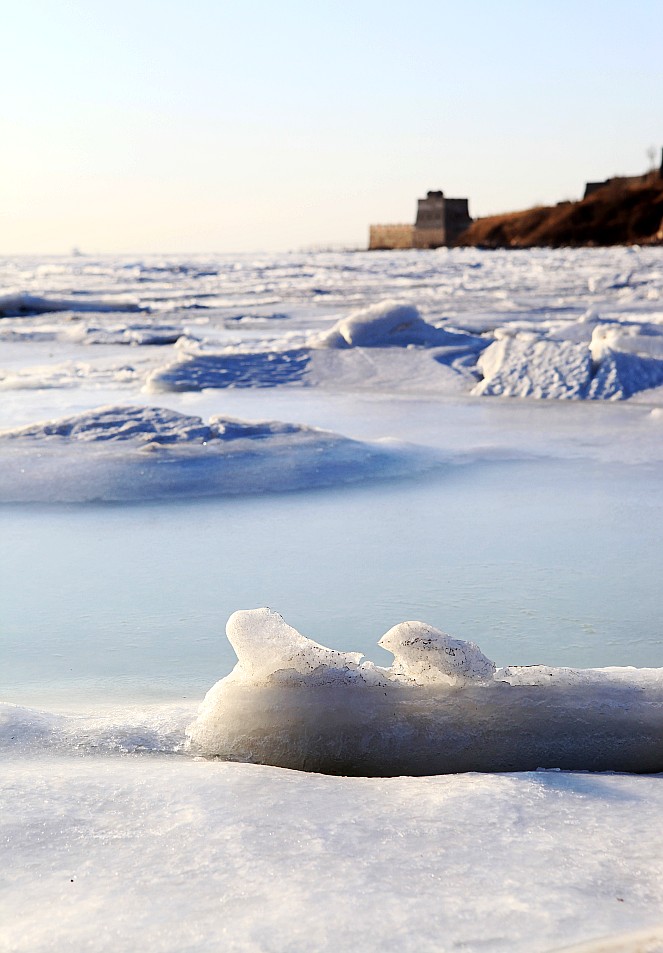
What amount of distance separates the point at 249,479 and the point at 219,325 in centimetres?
860

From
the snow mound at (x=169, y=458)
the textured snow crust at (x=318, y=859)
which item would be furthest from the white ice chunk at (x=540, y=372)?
the textured snow crust at (x=318, y=859)

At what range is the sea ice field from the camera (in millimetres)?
1087

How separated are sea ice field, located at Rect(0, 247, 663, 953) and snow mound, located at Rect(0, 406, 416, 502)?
17mm

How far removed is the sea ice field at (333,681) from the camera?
3.57 ft

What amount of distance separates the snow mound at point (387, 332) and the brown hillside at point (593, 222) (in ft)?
192

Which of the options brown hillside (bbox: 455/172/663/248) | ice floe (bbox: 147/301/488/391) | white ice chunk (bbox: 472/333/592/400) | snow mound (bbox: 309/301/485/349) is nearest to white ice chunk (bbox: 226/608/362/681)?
white ice chunk (bbox: 472/333/592/400)

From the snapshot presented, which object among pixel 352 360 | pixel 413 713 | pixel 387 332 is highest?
pixel 387 332

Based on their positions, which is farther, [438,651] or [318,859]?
[438,651]

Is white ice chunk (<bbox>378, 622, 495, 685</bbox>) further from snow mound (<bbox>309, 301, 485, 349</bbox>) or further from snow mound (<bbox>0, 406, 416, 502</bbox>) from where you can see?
snow mound (<bbox>309, 301, 485, 349</bbox>)

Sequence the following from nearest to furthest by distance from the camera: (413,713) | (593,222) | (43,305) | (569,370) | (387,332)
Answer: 1. (413,713)
2. (569,370)
3. (387,332)
4. (43,305)
5. (593,222)

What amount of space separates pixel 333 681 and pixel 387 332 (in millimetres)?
7003

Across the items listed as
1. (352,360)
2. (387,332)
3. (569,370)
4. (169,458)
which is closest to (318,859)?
(169,458)

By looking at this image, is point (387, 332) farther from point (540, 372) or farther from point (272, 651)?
point (272, 651)

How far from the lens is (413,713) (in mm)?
1625
